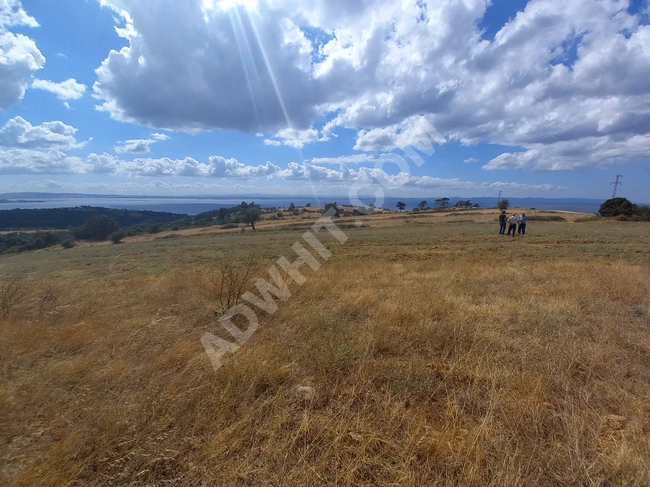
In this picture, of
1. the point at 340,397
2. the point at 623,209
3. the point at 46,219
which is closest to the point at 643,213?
the point at 623,209

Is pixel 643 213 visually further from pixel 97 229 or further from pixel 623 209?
pixel 97 229

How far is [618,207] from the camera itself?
129ft

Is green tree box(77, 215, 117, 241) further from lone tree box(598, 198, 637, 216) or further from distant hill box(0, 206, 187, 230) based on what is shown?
lone tree box(598, 198, 637, 216)

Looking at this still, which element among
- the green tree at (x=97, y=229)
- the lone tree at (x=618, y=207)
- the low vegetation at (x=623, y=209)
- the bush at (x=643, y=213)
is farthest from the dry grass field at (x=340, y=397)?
the green tree at (x=97, y=229)

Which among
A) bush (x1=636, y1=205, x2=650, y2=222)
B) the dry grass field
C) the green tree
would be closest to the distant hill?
the green tree

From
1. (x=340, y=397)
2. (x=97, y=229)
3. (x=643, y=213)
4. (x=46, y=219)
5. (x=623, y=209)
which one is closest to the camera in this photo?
(x=340, y=397)

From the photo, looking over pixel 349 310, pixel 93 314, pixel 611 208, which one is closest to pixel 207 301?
pixel 93 314

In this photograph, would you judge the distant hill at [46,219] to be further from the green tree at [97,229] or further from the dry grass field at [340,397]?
the dry grass field at [340,397]

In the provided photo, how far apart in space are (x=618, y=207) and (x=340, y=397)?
55340mm

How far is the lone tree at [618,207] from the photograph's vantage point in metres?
37.9

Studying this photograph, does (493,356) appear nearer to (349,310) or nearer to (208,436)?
(349,310)

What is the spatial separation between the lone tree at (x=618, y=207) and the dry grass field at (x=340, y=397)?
47986mm

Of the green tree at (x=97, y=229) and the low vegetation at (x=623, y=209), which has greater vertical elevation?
the low vegetation at (x=623, y=209)

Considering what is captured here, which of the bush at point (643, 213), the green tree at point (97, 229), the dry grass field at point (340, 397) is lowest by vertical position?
the green tree at point (97, 229)
